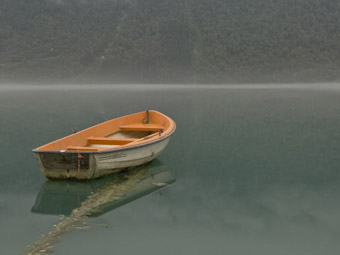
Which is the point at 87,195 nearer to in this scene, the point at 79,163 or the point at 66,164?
the point at 79,163

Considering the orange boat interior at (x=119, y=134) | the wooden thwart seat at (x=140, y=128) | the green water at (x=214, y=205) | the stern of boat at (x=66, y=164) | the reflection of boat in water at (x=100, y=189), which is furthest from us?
the wooden thwart seat at (x=140, y=128)

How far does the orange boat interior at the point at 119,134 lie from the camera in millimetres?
10273

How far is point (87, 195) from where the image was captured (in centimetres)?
908

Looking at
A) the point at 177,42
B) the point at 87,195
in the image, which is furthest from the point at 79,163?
the point at 177,42

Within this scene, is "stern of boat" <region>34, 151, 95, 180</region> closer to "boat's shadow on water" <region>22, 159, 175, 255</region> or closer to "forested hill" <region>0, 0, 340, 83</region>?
"boat's shadow on water" <region>22, 159, 175, 255</region>

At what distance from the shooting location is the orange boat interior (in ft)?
33.7

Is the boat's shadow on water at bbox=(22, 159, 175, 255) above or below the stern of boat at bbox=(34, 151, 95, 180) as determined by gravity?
below

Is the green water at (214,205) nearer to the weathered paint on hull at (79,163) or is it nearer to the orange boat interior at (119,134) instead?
the weathered paint on hull at (79,163)

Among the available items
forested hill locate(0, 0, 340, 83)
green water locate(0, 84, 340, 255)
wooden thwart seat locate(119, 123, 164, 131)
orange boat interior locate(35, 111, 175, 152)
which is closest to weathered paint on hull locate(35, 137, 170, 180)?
orange boat interior locate(35, 111, 175, 152)

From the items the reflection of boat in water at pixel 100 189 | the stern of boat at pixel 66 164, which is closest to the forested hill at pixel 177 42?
the reflection of boat in water at pixel 100 189

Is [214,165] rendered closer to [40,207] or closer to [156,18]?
[40,207]

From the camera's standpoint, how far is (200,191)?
31.4ft

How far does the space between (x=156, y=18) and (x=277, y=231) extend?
9766cm

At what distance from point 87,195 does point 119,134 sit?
461 cm
